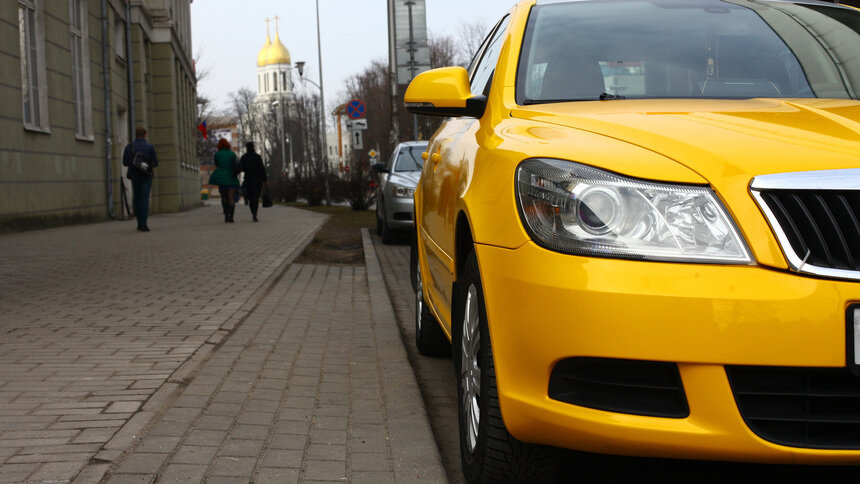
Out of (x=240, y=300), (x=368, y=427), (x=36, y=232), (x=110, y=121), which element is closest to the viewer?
(x=368, y=427)

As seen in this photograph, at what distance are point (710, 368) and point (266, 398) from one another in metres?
2.63

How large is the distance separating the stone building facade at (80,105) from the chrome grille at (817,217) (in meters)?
15.3

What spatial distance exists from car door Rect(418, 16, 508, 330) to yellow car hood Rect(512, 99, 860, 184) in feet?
1.70

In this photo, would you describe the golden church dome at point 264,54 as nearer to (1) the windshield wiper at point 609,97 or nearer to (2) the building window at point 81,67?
(2) the building window at point 81,67

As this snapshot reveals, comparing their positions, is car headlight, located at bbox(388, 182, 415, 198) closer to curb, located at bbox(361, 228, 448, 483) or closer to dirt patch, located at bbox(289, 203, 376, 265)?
dirt patch, located at bbox(289, 203, 376, 265)

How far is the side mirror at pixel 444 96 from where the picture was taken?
3.89m

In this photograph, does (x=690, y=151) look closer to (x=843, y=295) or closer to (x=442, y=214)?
(x=843, y=295)

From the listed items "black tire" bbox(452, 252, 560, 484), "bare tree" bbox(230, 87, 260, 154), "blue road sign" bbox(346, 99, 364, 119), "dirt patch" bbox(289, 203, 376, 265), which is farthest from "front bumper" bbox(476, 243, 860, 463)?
"bare tree" bbox(230, 87, 260, 154)

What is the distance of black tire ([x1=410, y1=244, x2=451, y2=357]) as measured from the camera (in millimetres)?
5656

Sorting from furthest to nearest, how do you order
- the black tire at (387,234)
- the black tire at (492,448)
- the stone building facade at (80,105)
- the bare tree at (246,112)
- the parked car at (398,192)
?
the bare tree at (246,112), the stone building facade at (80,105), the black tire at (387,234), the parked car at (398,192), the black tire at (492,448)

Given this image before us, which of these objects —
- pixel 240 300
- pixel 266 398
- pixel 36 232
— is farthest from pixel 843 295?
pixel 36 232

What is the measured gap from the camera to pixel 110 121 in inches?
945

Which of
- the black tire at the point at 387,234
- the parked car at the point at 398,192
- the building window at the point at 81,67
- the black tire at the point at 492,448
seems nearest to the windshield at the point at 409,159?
the parked car at the point at 398,192

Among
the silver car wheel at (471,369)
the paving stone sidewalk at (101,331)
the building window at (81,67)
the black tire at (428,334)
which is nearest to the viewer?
the silver car wheel at (471,369)
